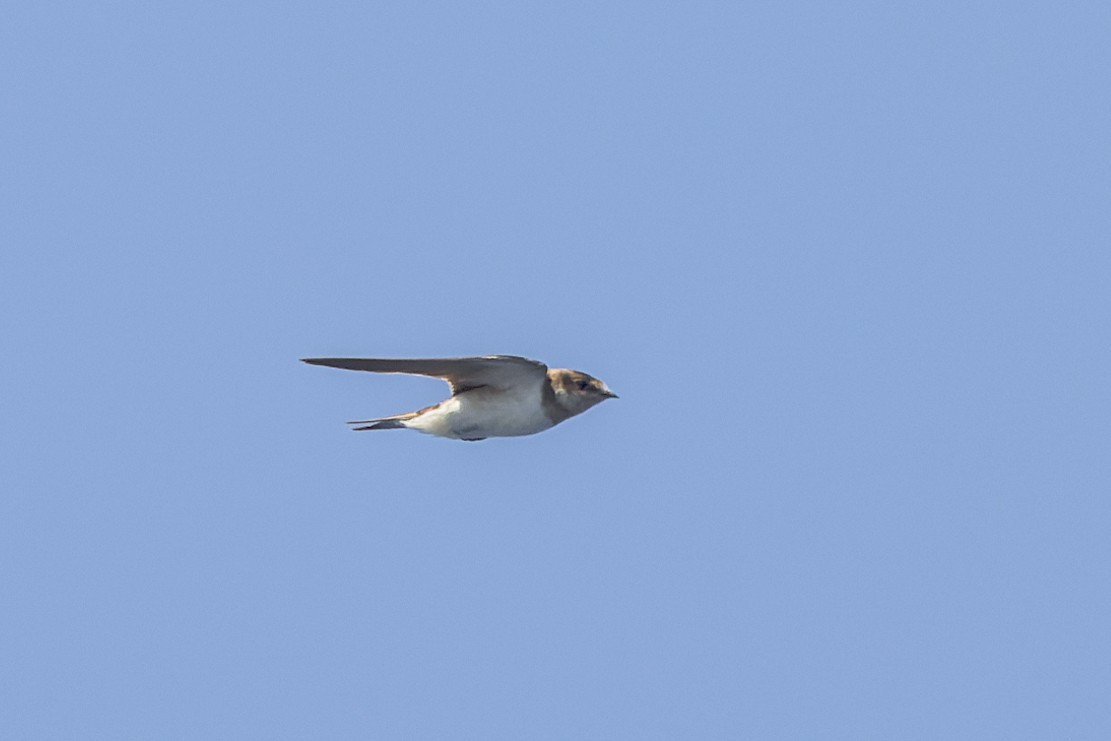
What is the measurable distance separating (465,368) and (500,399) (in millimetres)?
852

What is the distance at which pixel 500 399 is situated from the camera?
1692 centimetres

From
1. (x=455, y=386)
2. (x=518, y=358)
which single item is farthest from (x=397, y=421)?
(x=518, y=358)

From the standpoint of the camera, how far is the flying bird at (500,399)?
16.4m

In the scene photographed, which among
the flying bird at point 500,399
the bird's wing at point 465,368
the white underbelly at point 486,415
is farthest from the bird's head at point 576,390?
the bird's wing at point 465,368

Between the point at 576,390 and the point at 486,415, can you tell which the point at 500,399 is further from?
the point at 576,390

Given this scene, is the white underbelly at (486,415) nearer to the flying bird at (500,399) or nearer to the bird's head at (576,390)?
the flying bird at (500,399)

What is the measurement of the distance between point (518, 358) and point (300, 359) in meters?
2.21

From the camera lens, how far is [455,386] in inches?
671

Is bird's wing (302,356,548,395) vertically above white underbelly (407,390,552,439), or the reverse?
bird's wing (302,356,548,395)

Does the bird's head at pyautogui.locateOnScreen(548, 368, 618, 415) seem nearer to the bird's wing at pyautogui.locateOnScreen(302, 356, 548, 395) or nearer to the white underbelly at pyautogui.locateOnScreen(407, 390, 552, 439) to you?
the white underbelly at pyautogui.locateOnScreen(407, 390, 552, 439)

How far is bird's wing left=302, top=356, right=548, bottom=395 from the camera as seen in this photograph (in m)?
15.3

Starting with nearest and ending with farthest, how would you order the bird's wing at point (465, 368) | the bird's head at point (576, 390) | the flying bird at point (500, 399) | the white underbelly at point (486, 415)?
the bird's wing at point (465, 368) < the flying bird at point (500, 399) < the white underbelly at point (486, 415) < the bird's head at point (576, 390)

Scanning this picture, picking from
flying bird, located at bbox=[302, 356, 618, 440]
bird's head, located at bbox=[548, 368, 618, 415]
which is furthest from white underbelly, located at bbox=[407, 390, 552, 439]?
bird's head, located at bbox=[548, 368, 618, 415]

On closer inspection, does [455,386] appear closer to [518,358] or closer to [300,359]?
[518,358]
